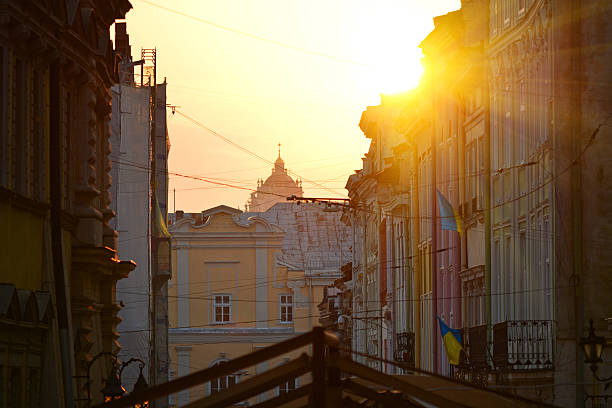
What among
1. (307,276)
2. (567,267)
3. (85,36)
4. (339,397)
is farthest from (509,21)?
(307,276)

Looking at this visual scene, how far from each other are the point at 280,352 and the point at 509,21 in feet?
73.9

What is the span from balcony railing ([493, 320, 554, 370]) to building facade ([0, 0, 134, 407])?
7923 mm

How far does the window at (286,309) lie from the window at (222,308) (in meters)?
3.07

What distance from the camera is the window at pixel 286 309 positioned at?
259 feet

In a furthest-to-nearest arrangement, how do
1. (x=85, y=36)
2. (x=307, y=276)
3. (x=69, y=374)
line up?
1. (x=307, y=276)
2. (x=85, y=36)
3. (x=69, y=374)

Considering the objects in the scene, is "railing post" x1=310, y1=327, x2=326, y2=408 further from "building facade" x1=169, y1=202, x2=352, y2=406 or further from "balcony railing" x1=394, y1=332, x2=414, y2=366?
"building facade" x1=169, y1=202, x2=352, y2=406

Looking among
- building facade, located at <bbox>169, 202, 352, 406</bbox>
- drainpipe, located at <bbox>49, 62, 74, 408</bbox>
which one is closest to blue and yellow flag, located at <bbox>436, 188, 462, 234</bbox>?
drainpipe, located at <bbox>49, 62, 74, 408</bbox>

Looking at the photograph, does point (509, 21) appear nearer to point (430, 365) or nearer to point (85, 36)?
point (85, 36)

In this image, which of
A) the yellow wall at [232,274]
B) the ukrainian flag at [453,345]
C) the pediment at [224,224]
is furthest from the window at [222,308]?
the ukrainian flag at [453,345]

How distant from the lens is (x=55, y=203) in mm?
22359

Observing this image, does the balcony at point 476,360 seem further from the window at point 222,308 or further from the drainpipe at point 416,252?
the window at point 222,308

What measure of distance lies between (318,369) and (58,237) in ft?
44.4

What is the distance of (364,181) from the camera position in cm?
6359

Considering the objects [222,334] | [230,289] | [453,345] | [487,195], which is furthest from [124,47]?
[230,289]
